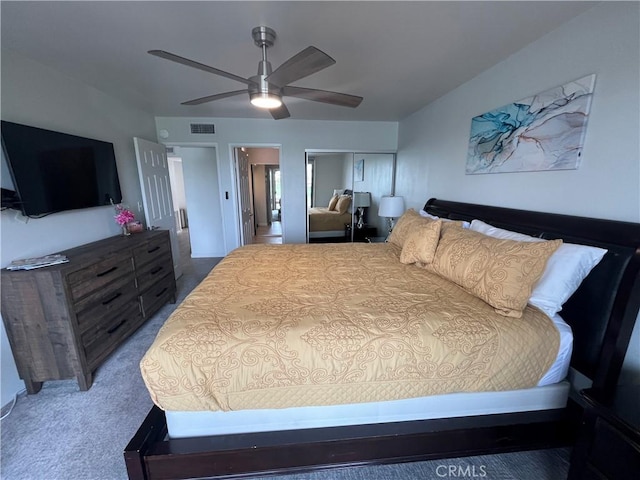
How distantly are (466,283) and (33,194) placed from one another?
10.0ft

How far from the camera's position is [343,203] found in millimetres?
4773

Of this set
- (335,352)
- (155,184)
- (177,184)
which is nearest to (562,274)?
(335,352)

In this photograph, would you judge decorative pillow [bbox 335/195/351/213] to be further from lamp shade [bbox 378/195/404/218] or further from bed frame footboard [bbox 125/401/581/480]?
bed frame footboard [bbox 125/401/581/480]

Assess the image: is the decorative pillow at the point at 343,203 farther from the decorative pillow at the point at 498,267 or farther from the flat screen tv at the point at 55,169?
the flat screen tv at the point at 55,169

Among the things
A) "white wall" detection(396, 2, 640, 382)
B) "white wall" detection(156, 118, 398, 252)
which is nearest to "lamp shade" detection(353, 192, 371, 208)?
"white wall" detection(156, 118, 398, 252)

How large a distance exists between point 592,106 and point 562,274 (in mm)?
999

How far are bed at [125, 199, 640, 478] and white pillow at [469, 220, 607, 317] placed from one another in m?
0.05

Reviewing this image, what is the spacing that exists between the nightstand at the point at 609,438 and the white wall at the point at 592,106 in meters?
0.54

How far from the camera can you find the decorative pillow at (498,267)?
1.32 metres

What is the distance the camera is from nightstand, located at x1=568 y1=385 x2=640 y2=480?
2.89ft

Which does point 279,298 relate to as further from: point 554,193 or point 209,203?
point 209,203

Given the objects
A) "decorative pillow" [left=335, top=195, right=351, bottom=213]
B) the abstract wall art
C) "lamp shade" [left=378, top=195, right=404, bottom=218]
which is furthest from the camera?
"decorative pillow" [left=335, top=195, right=351, bottom=213]

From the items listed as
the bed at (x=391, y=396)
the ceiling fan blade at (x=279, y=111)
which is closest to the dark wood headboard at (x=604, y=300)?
the bed at (x=391, y=396)

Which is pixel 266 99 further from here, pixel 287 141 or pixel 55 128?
pixel 287 141
